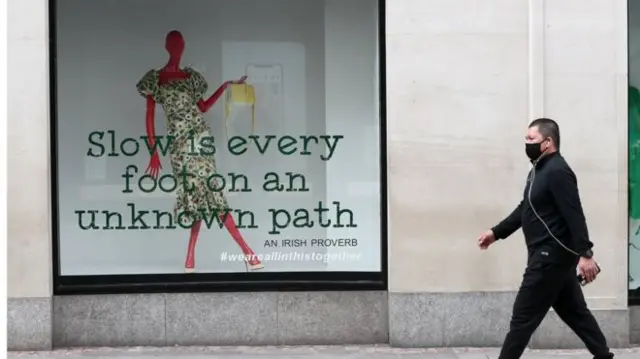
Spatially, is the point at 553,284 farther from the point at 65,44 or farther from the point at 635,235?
the point at 65,44

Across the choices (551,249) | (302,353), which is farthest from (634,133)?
(302,353)

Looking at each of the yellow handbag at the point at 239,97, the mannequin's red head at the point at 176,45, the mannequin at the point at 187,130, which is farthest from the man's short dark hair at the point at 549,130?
the mannequin's red head at the point at 176,45

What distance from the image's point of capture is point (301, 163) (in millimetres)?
8234

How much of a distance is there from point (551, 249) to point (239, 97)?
351 cm

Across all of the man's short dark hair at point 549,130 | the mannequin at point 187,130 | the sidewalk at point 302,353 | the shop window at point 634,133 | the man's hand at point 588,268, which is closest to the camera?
the man's hand at point 588,268

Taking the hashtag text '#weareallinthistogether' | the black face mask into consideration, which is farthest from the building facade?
the black face mask

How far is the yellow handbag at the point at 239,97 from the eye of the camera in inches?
324

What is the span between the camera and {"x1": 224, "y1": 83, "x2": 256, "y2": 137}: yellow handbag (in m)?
8.23

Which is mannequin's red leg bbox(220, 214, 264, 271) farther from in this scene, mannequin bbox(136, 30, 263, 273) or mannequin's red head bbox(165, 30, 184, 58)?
mannequin's red head bbox(165, 30, 184, 58)

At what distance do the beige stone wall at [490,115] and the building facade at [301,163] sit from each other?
2 cm

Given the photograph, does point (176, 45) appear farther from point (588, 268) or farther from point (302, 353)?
point (588, 268)

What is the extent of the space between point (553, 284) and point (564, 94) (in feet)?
7.15

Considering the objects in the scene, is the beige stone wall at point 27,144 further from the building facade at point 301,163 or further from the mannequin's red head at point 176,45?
the mannequin's red head at point 176,45

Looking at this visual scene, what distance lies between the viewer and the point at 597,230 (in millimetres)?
7566
